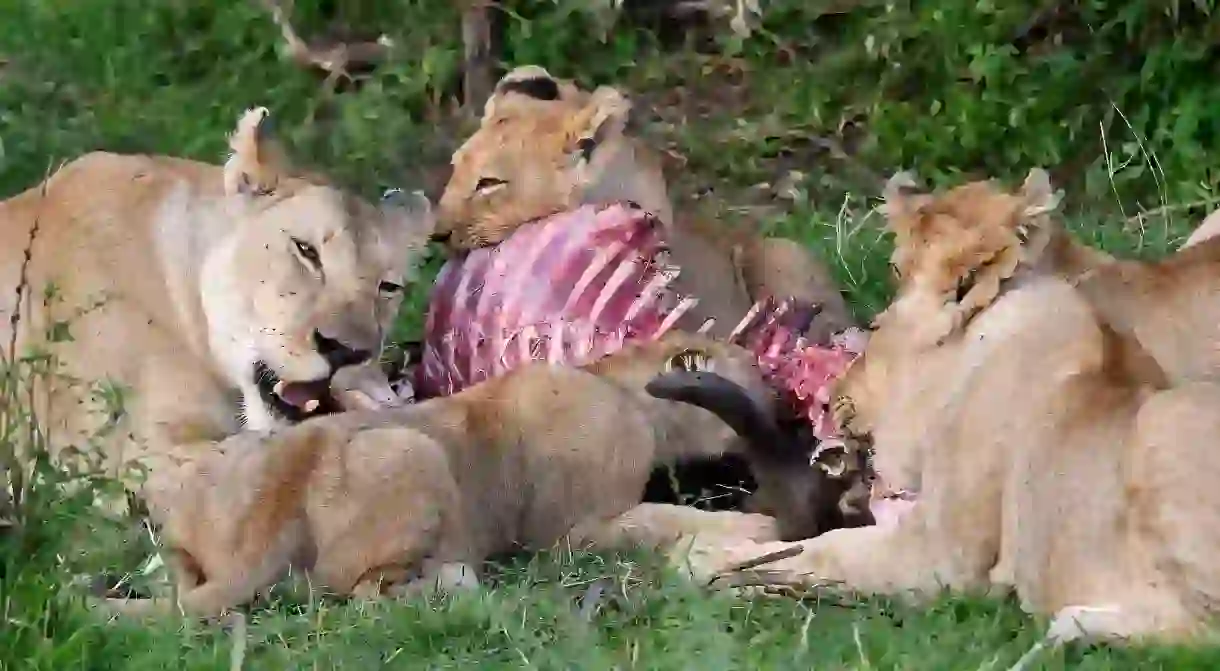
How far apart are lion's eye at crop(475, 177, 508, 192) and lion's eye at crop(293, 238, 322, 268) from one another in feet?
3.95

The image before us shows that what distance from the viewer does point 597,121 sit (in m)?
5.36

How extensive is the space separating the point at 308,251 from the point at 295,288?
0.10m

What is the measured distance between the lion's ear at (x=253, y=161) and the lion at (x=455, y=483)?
655 millimetres

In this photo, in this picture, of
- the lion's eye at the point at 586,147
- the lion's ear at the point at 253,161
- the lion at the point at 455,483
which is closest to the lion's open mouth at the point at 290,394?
the lion at the point at 455,483

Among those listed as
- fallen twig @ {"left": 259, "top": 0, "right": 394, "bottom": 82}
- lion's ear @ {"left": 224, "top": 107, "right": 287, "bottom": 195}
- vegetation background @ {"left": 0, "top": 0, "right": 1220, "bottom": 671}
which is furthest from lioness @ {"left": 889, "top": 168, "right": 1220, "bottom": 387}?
fallen twig @ {"left": 259, "top": 0, "right": 394, "bottom": 82}

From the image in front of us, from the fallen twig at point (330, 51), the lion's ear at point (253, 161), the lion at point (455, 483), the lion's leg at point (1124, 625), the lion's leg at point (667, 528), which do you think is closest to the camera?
the lion's leg at point (1124, 625)

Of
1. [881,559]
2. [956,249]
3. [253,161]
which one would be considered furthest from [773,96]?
[881,559]

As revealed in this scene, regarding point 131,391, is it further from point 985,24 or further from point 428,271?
point 985,24

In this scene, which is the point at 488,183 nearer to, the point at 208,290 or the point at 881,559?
the point at 208,290

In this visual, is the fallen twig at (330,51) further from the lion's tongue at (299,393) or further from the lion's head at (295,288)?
the lion's tongue at (299,393)

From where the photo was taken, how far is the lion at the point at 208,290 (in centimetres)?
404

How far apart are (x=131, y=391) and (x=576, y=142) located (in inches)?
70.6

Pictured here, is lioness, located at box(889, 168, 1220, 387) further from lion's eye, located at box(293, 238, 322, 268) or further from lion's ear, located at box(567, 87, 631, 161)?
lion's ear, located at box(567, 87, 631, 161)

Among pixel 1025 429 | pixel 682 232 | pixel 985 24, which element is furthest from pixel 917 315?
pixel 985 24
